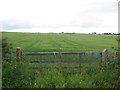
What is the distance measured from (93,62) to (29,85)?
5.78m

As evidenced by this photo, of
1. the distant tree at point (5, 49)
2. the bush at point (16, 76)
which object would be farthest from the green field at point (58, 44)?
the bush at point (16, 76)

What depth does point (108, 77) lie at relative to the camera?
37.7 feet

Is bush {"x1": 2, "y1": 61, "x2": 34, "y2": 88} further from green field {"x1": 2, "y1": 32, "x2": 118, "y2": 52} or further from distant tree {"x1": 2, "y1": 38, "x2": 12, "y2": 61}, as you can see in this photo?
green field {"x1": 2, "y1": 32, "x2": 118, "y2": 52}

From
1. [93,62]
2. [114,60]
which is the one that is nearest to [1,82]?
[114,60]

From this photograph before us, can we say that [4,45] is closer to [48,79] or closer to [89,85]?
[48,79]

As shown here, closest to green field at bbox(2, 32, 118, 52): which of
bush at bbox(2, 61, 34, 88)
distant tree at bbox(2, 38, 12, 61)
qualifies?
distant tree at bbox(2, 38, 12, 61)

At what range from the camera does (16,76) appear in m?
11.3

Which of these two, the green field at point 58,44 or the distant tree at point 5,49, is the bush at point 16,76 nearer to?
the distant tree at point 5,49

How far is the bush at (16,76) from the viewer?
11.1m

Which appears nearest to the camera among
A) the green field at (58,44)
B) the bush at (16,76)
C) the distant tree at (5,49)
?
the bush at (16,76)

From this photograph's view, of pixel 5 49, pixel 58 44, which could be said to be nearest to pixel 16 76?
pixel 5 49

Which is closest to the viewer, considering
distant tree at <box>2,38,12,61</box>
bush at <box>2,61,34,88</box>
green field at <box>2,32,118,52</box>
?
bush at <box>2,61,34,88</box>

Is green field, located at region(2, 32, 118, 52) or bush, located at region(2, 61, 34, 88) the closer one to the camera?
bush, located at region(2, 61, 34, 88)

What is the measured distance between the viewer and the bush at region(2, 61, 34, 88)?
11.1 meters
